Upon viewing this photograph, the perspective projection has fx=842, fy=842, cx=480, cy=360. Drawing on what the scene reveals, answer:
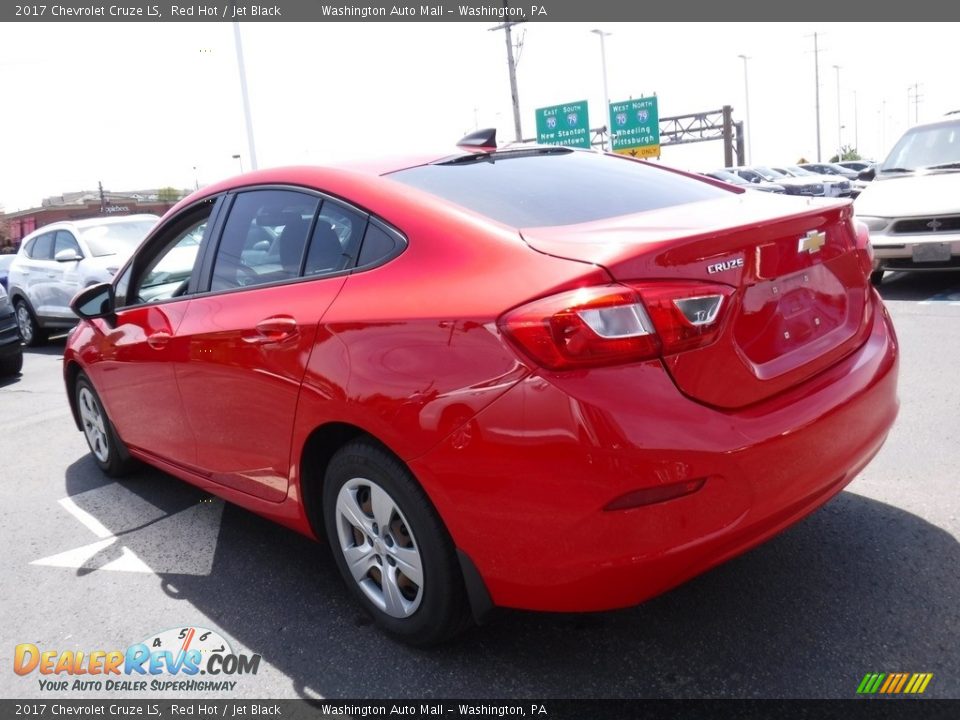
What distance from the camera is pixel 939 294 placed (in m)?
8.09

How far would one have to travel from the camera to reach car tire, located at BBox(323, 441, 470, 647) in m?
2.45

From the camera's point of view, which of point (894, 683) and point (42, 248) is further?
point (42, 248)

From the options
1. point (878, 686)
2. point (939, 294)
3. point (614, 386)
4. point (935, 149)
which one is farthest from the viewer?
point (935, 149)

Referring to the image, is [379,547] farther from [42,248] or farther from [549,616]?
[42,248]

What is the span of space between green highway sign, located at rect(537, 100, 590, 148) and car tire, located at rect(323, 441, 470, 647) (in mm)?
34232

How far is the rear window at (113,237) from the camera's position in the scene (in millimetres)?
10703

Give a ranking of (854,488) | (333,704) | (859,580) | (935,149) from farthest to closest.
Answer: (935,149) < (854,488) < (859,580) < (333,704)

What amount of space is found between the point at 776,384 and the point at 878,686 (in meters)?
0.87

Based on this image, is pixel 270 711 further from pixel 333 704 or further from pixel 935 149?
pixel 935 149

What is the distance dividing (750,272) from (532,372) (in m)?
0.70

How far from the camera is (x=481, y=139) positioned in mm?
3463

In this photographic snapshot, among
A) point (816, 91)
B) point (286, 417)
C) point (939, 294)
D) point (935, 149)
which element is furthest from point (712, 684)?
point (816, 91)

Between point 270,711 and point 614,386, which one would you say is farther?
point 270,711

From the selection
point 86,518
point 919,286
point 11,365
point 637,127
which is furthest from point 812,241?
point 637,127
